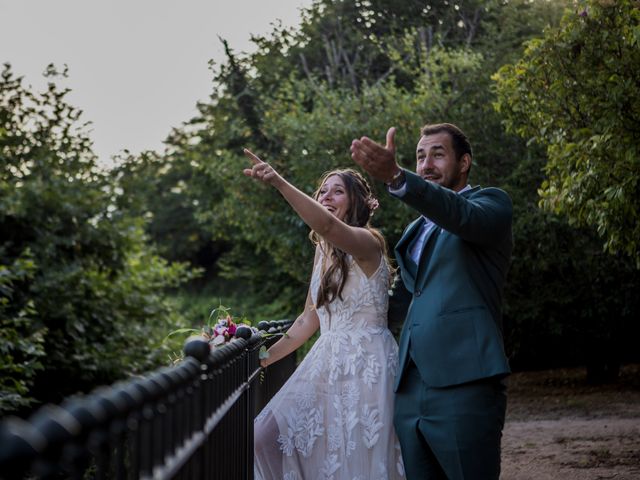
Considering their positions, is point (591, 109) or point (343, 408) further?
point (591, 109)

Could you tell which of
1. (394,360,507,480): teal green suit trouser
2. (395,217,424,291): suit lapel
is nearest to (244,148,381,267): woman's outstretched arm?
(395,217,424,291): suit lapel

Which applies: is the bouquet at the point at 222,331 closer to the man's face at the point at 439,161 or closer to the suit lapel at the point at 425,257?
the suit lapel at the point at 425,257

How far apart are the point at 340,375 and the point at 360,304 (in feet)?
1.23

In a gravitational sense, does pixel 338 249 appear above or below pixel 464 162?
below

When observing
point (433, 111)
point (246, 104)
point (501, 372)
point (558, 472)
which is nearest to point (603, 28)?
point (558, 472)

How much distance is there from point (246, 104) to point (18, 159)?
7394 mm

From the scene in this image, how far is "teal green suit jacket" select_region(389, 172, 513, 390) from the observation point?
147 inches

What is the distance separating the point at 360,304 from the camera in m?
4.66

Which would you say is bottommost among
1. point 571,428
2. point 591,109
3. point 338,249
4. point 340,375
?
point 571,428

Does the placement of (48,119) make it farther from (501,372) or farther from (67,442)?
(67,442)

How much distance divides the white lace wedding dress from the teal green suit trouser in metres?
0.38

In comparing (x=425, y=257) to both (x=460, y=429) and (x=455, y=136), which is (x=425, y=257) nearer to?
(x=455, y=136)

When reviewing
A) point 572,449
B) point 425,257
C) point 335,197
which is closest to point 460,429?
point 425,257

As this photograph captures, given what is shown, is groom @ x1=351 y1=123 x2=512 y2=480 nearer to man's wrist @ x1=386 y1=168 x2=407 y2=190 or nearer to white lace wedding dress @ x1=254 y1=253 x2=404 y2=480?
man's wrist @ x1=386 y1=168 x2=407 y2=190
